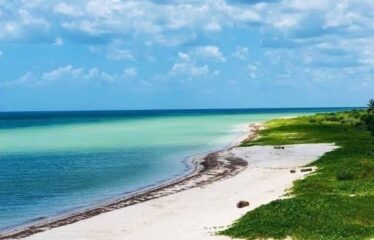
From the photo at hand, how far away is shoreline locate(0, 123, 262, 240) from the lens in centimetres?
2889

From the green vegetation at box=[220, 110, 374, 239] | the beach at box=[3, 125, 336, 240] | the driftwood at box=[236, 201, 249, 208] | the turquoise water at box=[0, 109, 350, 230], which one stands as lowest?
the turquoise water at box=[0, 109, 350, 230]

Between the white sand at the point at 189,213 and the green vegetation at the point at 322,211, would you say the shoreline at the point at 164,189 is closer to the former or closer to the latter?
the white sand at the point at 189,213

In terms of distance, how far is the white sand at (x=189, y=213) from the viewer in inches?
1026

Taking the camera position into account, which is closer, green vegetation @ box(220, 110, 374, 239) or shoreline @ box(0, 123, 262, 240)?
green vegetation @ box(220, 110, 374, 239)

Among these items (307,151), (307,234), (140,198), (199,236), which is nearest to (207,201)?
(140,198)

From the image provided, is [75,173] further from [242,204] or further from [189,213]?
[242,204]

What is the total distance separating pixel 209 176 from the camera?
46219 millimetres

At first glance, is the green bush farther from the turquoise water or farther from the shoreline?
the turquoise water

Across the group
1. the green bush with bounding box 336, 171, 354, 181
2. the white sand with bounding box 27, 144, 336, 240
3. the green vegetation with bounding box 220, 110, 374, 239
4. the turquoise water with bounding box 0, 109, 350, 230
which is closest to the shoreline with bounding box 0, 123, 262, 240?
the white sand with bounding box 27, 144, 336, 240

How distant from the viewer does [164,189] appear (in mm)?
40031

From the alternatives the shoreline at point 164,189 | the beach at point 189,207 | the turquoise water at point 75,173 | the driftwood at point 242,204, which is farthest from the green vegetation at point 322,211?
the turquoise water at point 75,173

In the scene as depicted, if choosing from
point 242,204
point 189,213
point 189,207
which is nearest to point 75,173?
point 189,207

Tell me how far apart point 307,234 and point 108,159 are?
42525 millimetres

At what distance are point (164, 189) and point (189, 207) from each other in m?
7.81
